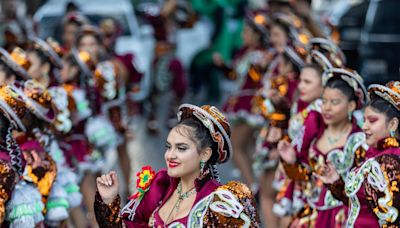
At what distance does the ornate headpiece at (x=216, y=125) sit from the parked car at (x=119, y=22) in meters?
9.01

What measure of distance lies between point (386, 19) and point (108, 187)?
26.3 ft

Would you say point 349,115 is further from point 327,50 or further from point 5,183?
point 5,183

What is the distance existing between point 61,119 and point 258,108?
7.44 feet

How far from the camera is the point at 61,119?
827cm

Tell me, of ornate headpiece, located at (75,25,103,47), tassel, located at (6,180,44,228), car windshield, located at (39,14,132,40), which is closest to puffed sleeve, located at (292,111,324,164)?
tassel, located at (6,180,44,228)

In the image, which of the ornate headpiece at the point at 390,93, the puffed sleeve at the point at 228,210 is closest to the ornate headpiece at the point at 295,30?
the ornate headpiece at the point at 390,93

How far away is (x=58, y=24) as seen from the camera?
1438cm

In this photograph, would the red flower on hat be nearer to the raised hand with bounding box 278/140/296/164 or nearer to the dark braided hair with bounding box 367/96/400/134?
the dark braided hair with bounding box 367/96/400/134

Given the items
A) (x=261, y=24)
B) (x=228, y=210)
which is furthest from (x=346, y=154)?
(x=261, y=24)

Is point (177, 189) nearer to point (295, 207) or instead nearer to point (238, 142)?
point (295, 207)

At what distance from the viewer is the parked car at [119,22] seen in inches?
578

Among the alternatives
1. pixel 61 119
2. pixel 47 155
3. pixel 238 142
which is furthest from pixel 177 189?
pixel 238 142

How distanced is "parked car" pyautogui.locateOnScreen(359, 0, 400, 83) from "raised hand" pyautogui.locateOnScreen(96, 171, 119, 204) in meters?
7.61

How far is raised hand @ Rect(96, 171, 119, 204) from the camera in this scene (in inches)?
213
